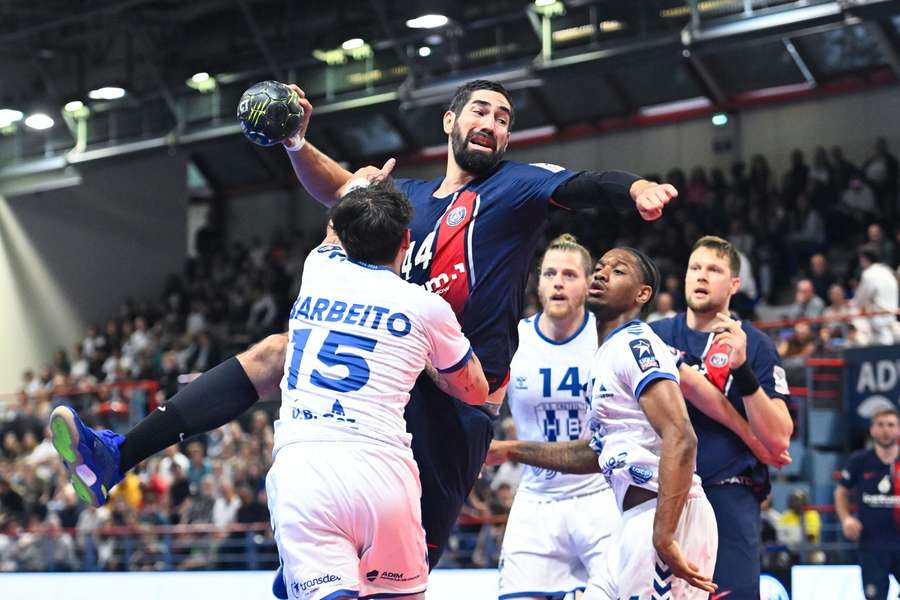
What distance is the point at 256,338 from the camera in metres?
24.2

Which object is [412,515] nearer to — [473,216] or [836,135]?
[473,216]

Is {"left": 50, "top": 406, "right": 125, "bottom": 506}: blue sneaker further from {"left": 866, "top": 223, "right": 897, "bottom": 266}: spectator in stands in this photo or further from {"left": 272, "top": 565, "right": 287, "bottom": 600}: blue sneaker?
{"left": 866, "top": 223, "right": 897, "bottom": 266}: spectator in stands

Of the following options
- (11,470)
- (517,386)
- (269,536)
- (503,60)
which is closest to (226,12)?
(503,60)

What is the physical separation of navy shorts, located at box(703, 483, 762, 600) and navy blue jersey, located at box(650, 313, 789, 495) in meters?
0.07

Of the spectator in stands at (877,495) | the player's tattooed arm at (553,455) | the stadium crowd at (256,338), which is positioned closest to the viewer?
the player's tattooed arm at (553,455)

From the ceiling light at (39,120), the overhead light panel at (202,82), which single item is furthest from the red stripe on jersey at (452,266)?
the ceiling light at (39,120)

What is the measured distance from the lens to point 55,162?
24797 millimetres

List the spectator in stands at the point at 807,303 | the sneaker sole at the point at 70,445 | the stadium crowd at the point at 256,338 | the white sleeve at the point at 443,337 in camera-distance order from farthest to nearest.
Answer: the spectator in stands at the point at 807,303 → the stadium crowd at the point at 256,338 → the sneaker sole at the point at 70,445 → the white sleeve at the point at 443,337

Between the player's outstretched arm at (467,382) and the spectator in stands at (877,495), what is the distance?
5.90m

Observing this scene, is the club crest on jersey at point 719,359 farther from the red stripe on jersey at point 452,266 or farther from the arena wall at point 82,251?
the arena wall at point 82,251

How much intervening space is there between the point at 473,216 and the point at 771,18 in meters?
12.9

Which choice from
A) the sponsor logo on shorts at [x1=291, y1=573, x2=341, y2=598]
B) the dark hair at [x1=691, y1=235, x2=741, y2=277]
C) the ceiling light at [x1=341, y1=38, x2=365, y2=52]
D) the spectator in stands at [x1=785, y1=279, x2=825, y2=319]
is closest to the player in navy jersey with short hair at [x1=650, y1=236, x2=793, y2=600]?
the dark hair at [x1=691, y1=235, x2=741, y2=277]

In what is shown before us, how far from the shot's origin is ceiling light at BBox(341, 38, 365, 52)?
21.5 m

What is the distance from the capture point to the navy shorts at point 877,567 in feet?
27.9
